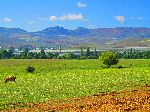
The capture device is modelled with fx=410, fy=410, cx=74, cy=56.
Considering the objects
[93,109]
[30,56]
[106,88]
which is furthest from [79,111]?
[30,56]

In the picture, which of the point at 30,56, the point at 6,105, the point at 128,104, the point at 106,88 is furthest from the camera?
the point at 30,56

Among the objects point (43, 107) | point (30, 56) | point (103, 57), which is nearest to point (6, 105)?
point (43, 107)

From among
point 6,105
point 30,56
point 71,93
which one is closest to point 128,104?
point 6,105

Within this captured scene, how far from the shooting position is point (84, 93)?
4119 cm

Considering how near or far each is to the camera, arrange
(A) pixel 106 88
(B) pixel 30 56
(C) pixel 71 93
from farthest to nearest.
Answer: (B) pixel 30 56 < (A) pixel 106 88 < (C) pixel 71 93

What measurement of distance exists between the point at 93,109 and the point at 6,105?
32.2 feet

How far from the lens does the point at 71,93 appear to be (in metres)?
41.6

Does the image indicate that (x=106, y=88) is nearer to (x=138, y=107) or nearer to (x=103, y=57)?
(x=138, y=107)

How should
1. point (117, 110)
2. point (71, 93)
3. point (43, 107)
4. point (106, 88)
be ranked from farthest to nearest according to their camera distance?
point (106, 88)
point (71, 93)
point (43, 107)
point (117, 110)

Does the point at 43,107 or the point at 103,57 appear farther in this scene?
the point at 103,57

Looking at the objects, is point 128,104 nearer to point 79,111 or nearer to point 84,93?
point 79,111

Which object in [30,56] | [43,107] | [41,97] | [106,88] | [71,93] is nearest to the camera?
[43,107]

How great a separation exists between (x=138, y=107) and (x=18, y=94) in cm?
1838

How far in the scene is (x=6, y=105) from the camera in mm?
34219
